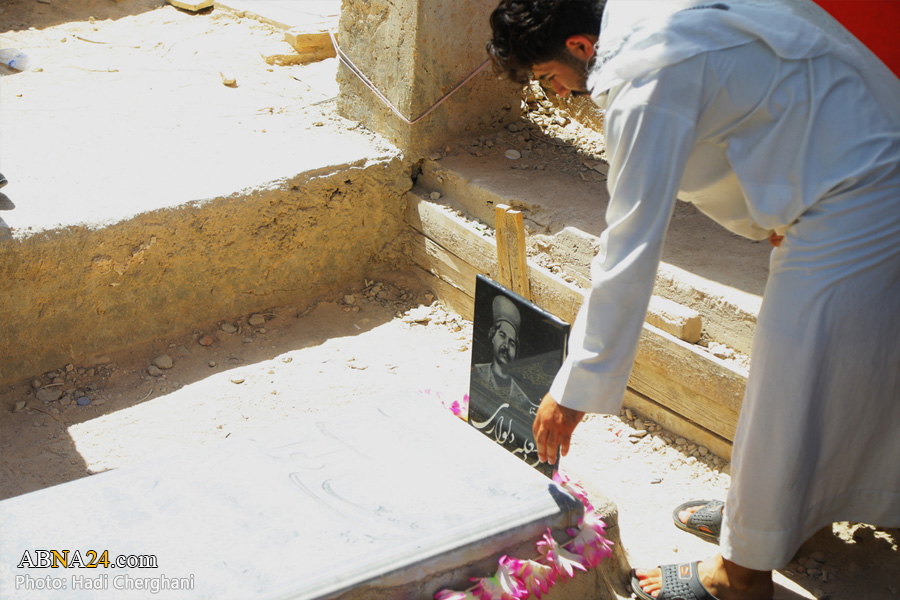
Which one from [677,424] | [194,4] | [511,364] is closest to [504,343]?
[511,364]

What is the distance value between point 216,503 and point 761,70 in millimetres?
1798

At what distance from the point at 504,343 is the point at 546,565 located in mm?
682

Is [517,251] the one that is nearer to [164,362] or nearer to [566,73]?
[566,73]

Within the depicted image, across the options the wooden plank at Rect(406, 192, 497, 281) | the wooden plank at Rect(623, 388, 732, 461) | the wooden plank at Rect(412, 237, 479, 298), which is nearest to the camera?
the wooden plank at Rect(623, 388, 732, 461)

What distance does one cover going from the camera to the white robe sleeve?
176 cm

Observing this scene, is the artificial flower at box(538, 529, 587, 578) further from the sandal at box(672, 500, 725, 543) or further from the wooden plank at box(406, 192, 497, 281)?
the wooden plank at box(406, 192, 497, 281)

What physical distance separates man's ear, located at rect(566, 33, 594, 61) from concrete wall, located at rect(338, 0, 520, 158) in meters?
2.38

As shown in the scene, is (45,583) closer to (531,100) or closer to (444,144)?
(444,144)

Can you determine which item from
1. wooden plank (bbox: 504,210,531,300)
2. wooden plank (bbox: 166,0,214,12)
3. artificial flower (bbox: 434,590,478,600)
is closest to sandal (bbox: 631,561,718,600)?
artificial flower (bbox: 434,590,478,600)

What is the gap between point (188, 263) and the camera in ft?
13.0

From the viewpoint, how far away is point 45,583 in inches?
78.6

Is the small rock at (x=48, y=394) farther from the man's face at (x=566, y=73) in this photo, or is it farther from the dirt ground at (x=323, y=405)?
the man's face at (x=566, y=73)

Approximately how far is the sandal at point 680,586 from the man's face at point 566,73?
1.48 meters

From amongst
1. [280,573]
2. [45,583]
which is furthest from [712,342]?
[45,583]
